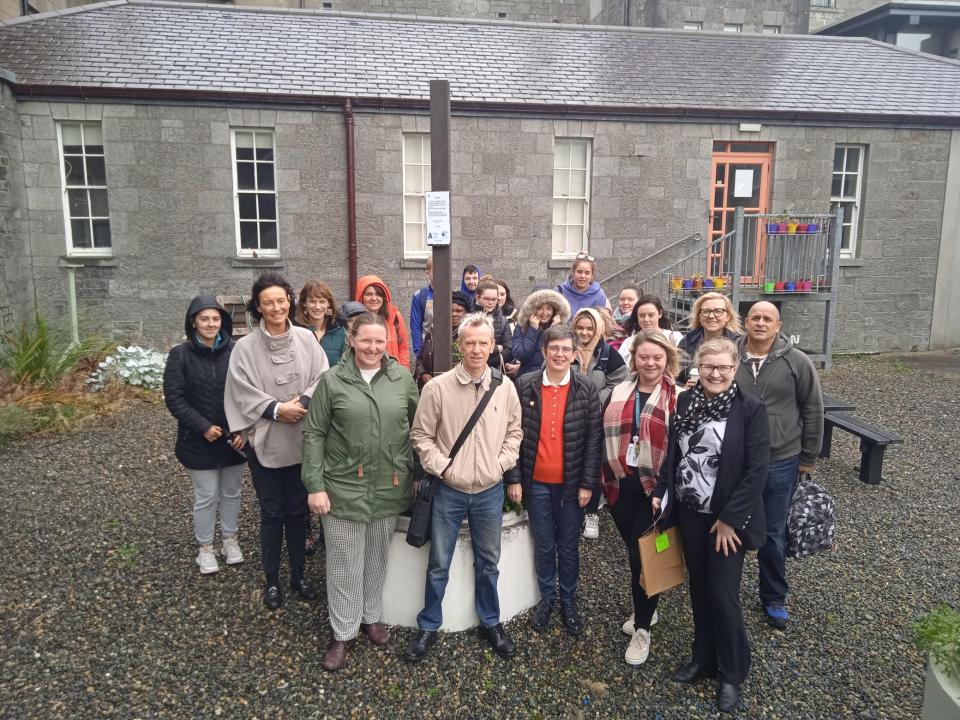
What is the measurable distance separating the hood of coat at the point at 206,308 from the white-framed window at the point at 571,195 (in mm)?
8094

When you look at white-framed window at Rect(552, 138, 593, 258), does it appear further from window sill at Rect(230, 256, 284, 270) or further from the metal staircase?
window sill at Rect(230, 256, 284, 270)

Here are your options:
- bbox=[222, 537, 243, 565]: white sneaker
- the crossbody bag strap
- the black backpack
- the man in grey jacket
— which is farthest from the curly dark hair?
the black backpack

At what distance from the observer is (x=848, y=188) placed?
12453 millimetres

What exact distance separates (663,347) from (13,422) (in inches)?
266

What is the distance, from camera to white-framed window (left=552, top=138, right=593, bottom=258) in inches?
459

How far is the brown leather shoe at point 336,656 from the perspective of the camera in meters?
3.51

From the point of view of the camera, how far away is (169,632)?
149 inches

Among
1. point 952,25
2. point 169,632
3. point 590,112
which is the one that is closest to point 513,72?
point 590,112

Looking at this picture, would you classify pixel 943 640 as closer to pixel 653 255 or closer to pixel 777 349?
pixel 777 349

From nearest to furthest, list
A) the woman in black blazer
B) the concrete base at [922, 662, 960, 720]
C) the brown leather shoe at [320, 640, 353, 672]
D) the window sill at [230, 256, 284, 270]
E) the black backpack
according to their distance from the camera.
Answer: the concrete base at [922, 662, 960, 720]
the woman in black blazer
the brown leather shoe at [320, 640, 353, 672]
the black backpack
the window sill at [230, 256, 284, 270]

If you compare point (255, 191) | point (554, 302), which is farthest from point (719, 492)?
point (255, 191)

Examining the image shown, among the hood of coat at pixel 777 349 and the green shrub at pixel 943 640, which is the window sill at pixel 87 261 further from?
the green shrub at pixel 943 640

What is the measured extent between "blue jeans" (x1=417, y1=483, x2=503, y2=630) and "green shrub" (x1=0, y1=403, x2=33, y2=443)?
18.3ft

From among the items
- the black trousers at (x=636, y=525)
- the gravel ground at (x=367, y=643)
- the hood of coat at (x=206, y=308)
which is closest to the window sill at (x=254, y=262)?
the gravel ground at (x=367, y=643)
